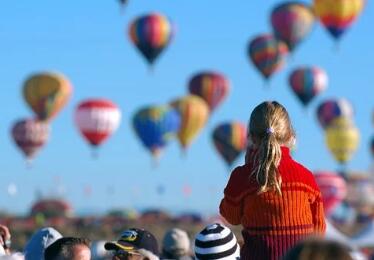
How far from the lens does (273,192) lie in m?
4.88

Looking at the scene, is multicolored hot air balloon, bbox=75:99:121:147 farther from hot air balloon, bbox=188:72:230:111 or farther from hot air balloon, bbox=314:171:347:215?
hot air balloon, bbox=314:171:347:215

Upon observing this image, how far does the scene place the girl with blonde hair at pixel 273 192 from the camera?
15.9 feet

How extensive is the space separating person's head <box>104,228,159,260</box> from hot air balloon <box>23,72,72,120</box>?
139 feet

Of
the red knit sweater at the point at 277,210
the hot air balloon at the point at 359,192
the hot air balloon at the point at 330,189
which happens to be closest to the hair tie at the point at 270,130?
the red knit sweater at the point at 277,210

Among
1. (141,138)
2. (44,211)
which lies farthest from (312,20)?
(44,211)

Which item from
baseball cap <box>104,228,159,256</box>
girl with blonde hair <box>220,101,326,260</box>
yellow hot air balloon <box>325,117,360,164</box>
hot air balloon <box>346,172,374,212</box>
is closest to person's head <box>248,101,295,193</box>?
girl with blonde hair <box>220,101,326,260</box>

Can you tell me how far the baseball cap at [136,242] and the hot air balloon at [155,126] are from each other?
4221cm

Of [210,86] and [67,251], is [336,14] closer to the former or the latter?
[210,86]

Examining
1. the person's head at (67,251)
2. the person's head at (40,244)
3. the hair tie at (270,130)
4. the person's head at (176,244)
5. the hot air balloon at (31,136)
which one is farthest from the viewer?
the hot air balloon at (31,136)

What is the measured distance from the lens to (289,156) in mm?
4941

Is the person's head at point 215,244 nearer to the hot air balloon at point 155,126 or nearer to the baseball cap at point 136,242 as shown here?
the baseball cap at point 136,242

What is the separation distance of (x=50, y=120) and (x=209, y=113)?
652cm

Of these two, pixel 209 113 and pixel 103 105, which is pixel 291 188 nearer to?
pixel 103 105

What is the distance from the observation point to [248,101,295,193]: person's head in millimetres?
4812
